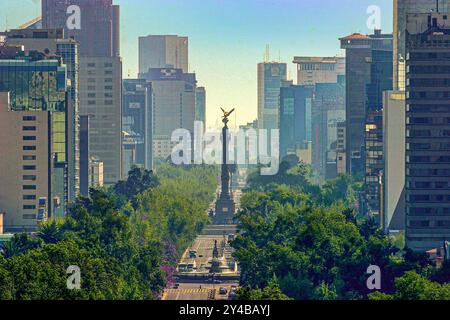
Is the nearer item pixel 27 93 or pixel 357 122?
pixel 27 93

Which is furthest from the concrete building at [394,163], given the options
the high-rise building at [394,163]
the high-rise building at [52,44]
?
the high-rise building at [52,44]

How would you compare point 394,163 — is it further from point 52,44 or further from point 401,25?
point 52,44

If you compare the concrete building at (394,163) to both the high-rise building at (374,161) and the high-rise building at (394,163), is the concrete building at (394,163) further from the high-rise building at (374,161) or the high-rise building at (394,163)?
the high-rise building at (374,161)

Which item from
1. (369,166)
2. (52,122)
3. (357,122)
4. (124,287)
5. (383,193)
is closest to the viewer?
(124,287)

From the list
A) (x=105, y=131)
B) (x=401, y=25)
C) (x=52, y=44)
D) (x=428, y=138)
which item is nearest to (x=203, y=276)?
(x=428, y=138)
